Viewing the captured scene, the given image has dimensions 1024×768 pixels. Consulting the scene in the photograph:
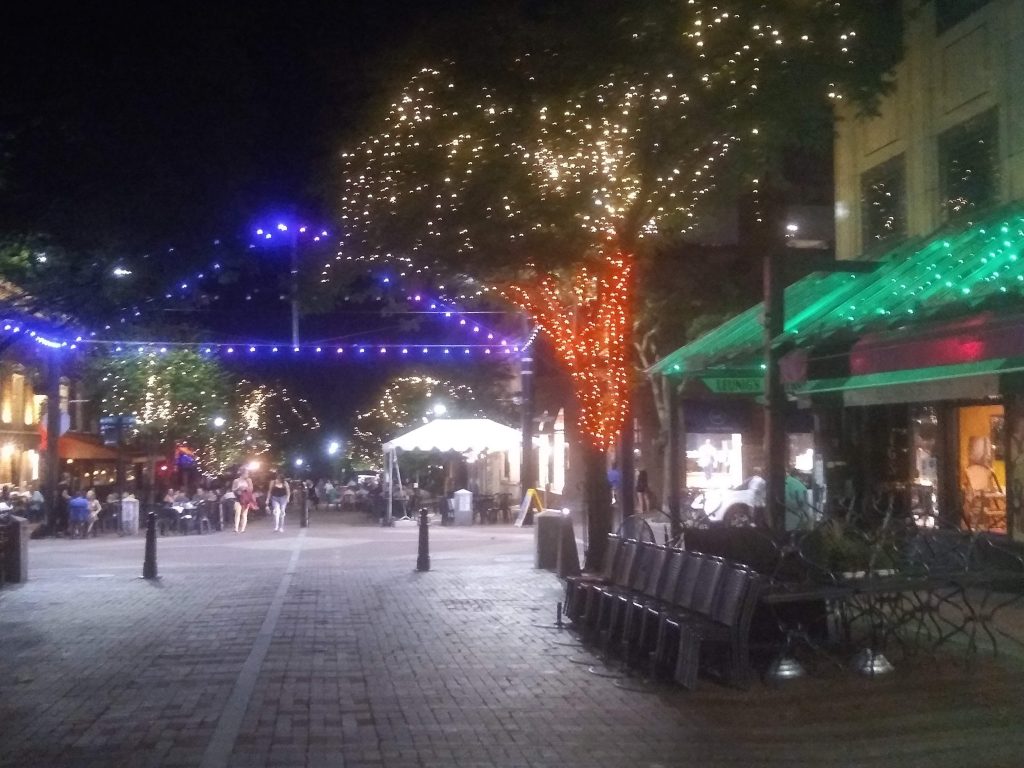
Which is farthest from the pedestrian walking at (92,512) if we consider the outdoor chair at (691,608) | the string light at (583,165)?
the outdoor chair at (691,608)

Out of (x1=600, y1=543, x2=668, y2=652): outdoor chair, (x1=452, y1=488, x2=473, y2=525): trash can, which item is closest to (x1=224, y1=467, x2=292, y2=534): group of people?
(x1=452, y1=488, x2=473, y2=525): trash can

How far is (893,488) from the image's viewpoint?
54.4 feet

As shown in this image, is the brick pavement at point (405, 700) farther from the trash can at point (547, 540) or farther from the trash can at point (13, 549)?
the trash can at point (547, 540)

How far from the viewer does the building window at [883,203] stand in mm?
16578

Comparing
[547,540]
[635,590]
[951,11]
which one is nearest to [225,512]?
[547,540]

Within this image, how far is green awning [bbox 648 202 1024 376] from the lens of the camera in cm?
1134

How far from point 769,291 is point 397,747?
20.3ft

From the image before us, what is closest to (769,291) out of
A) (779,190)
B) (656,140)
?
(656,140)

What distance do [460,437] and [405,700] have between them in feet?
72.8

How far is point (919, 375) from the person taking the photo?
1353cm

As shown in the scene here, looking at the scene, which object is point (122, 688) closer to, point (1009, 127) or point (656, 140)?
point (656, 140)

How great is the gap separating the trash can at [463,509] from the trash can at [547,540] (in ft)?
50.8

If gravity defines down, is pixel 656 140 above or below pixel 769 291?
above

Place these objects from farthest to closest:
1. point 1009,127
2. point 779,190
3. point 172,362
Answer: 1. point 172,362
2. point 779,190
3. point 1009,127
